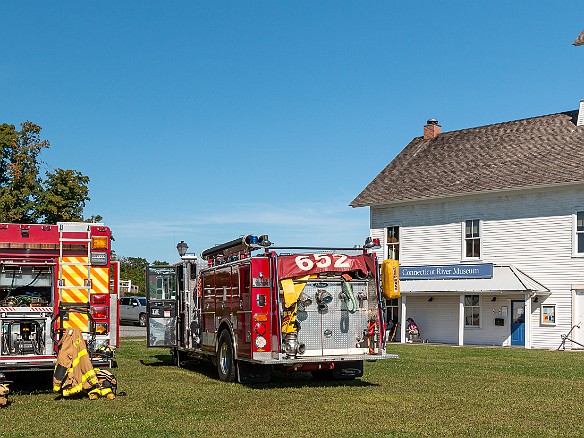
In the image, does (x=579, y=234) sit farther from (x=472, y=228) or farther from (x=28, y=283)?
(x=28, y=283)

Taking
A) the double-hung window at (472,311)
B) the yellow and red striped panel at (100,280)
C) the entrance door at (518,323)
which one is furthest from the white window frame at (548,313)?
the yellow and red striped panel at (100,280)

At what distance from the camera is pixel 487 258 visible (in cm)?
3294

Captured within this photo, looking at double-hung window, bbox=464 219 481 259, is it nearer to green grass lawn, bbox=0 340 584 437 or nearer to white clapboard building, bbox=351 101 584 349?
white clapboard building, bbox=351 101 584 349

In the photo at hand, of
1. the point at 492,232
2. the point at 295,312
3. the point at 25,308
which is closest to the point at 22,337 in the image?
the point at 25,308

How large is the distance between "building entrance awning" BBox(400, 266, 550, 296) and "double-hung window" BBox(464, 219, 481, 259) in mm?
1141

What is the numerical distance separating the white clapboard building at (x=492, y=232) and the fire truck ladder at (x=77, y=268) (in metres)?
19.6

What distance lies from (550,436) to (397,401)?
3220mm

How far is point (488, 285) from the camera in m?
31.9

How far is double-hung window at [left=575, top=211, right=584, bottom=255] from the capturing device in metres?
30.3

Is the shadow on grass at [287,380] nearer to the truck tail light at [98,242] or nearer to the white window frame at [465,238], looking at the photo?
the truck tail light at [98,242]

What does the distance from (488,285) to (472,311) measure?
183 cm

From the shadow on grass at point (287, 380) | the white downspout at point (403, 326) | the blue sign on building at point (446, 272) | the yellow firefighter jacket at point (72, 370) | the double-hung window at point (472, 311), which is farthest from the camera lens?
the white downspout at point (403, 326)

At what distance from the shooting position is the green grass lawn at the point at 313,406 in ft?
34.3

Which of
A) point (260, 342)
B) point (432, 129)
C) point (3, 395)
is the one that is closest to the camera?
point (3, 395)
